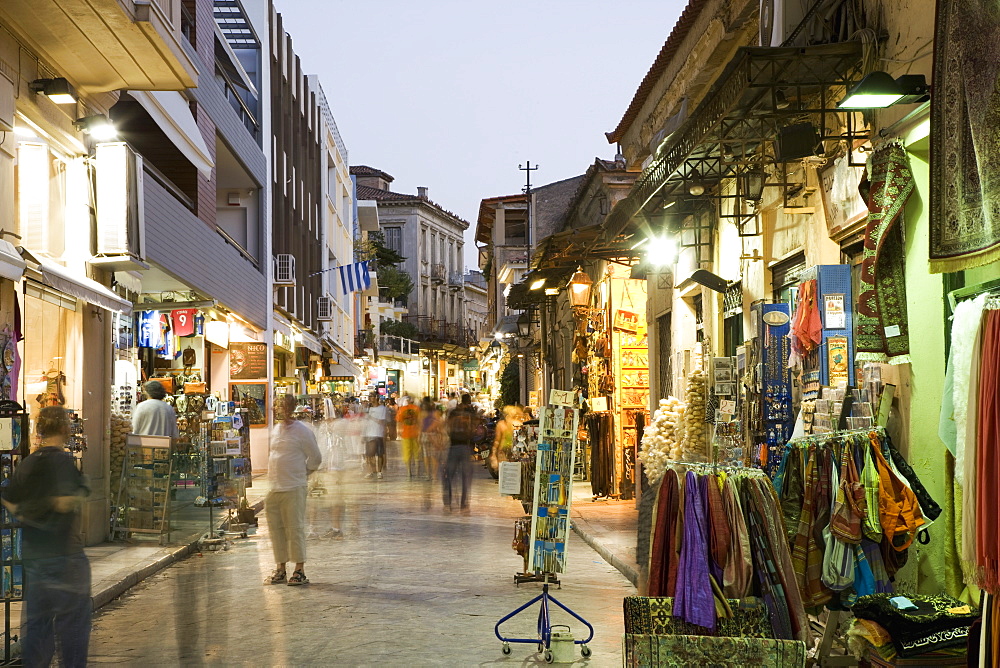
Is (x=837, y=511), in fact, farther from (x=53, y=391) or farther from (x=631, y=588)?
(x=53, y=391)

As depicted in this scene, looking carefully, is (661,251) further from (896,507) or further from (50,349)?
(896,507)

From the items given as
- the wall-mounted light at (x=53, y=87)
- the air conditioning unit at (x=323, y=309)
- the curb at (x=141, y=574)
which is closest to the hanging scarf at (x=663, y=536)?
the curb at (x=141, y=574)

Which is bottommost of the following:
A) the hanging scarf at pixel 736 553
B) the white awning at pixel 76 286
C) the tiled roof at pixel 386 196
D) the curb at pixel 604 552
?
the curb at pixel 604 552

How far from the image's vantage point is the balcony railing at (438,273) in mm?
90519

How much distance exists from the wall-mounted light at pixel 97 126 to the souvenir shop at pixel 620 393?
9.64m

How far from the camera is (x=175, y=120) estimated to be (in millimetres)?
15820

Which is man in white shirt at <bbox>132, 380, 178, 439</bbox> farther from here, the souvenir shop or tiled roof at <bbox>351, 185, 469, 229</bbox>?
tiled roof at <bbox>351, 185, 469, 229</bbox>

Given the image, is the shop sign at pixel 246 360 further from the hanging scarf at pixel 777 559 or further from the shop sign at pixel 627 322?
the hanging scarf at pixel 777 559

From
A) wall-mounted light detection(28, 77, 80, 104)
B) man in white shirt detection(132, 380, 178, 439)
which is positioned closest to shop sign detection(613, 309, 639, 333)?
man in white shirt detection(132, 380, 178, 439)

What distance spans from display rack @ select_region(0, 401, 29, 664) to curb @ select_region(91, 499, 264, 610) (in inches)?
26.4

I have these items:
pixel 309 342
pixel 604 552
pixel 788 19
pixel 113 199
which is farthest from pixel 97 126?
pixel 309 342

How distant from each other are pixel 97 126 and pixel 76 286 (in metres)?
2.99

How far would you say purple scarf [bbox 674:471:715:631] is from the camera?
5387mm

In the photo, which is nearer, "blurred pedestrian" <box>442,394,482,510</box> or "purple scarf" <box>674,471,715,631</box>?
"purple scarf" <box>674,471,715,631</box>
